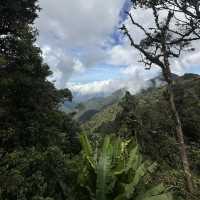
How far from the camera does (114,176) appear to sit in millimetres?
9398

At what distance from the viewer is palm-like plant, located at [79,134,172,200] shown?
30.5 ft

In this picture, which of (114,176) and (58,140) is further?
(58,140)

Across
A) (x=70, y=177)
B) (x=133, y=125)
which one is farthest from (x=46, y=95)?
(x=133, y=125)

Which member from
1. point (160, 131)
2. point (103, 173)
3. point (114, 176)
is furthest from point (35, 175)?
point (160, 131)

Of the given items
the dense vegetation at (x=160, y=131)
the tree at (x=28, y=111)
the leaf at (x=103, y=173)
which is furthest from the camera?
the dense vegetation at (x=160, y=131)

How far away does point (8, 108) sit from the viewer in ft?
43.0

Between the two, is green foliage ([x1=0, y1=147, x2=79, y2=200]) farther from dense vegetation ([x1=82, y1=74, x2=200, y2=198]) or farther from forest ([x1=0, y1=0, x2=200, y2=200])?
dense vegetation ([x1=82, y1=74, x2=200, y2=198])

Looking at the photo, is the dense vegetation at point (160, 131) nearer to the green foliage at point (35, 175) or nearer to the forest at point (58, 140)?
the forest at point (58, 140)

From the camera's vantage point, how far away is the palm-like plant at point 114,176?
9.29m

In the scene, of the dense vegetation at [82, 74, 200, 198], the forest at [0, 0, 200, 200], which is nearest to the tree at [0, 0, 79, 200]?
the forest at [0, 0, 200, 200]

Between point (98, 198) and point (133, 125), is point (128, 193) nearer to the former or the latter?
point (98, 198)

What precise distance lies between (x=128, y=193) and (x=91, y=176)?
115 centimetres

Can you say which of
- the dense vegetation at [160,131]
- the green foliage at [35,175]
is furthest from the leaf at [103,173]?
the dense vegetation at [160,131]

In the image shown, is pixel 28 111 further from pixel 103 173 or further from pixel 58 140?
pixel 103 173
